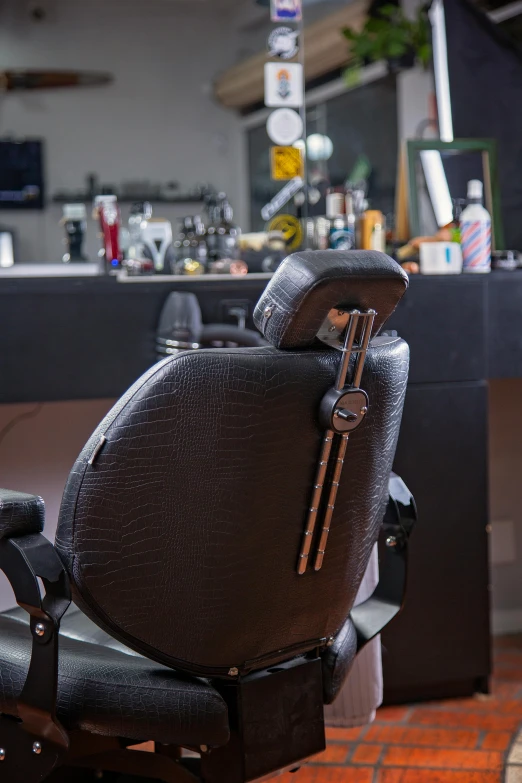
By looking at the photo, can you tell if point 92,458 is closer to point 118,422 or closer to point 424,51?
point 118,422

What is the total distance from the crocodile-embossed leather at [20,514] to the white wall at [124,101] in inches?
58.3

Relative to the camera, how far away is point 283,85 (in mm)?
2699

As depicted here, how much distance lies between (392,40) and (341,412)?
9.03 feet

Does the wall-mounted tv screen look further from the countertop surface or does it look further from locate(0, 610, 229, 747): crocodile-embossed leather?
locate(0, 610, 229, 747): crocodile-embossed leather

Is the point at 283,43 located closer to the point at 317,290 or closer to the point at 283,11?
the point at 283,11

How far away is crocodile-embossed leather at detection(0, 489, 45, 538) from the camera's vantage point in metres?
1.17

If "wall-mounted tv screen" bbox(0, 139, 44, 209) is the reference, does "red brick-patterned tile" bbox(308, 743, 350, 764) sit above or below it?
below

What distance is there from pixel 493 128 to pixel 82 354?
1.56m

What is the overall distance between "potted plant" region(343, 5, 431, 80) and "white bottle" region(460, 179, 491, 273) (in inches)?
44.6

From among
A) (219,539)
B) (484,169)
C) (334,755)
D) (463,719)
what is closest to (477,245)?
(484,169)

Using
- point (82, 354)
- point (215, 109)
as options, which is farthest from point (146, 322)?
point (215, 109)

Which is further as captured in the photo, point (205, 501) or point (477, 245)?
point (477, 245)

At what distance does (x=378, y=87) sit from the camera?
4.00 m

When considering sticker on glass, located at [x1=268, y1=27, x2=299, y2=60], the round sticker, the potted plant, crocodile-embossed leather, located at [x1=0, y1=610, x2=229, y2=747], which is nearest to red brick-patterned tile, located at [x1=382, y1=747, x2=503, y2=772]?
crocodile-embossed leather, located at [x1=0, y1=610, x2=229, y2=747]
